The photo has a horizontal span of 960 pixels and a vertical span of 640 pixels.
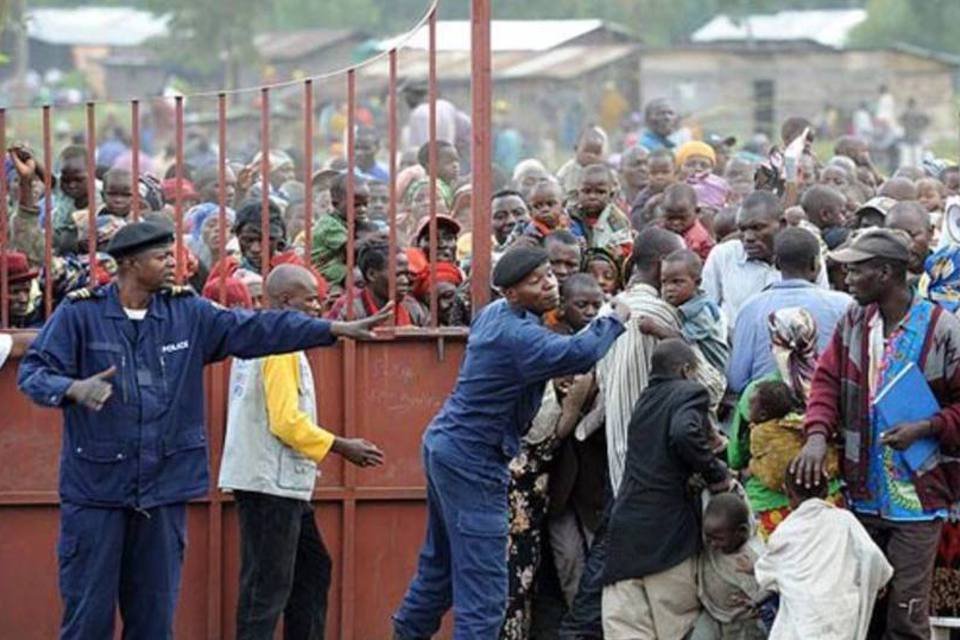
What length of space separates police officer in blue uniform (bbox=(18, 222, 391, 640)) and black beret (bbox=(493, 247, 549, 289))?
0.54m

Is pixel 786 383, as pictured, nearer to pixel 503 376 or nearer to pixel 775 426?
pixel 775 426

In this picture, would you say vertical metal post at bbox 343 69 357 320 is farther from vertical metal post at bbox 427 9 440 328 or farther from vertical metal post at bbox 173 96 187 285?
vertical metal post at bbox 173 96 187 285

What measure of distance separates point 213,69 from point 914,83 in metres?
21.1

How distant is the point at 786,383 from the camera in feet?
32.4

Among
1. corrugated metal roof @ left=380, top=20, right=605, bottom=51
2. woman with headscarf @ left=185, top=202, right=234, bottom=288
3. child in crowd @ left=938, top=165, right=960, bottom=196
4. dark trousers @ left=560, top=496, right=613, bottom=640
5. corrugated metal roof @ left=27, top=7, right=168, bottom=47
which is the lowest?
dark trousers @ left=560, top=496, right=613, bottom=640

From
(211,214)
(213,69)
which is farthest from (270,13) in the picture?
(211,214)

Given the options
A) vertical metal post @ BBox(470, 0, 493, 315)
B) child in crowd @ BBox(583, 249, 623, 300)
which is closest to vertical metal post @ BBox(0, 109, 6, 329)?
vertical metal post @ BBox(470, 0, 493, 315)

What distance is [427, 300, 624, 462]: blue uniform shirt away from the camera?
368 inches

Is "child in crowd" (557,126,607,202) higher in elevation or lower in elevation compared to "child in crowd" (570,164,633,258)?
higher

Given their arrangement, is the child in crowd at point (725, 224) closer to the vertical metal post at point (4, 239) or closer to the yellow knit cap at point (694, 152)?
the yellow knit cap at point (694, 152)

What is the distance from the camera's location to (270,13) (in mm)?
70188

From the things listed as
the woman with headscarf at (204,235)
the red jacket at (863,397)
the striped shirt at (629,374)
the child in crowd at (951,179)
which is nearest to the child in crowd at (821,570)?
the red jacket at (863,397)

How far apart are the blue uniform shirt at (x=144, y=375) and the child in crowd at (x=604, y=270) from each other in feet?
6.26

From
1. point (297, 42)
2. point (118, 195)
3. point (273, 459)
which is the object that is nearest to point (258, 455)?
point (273, 459)
